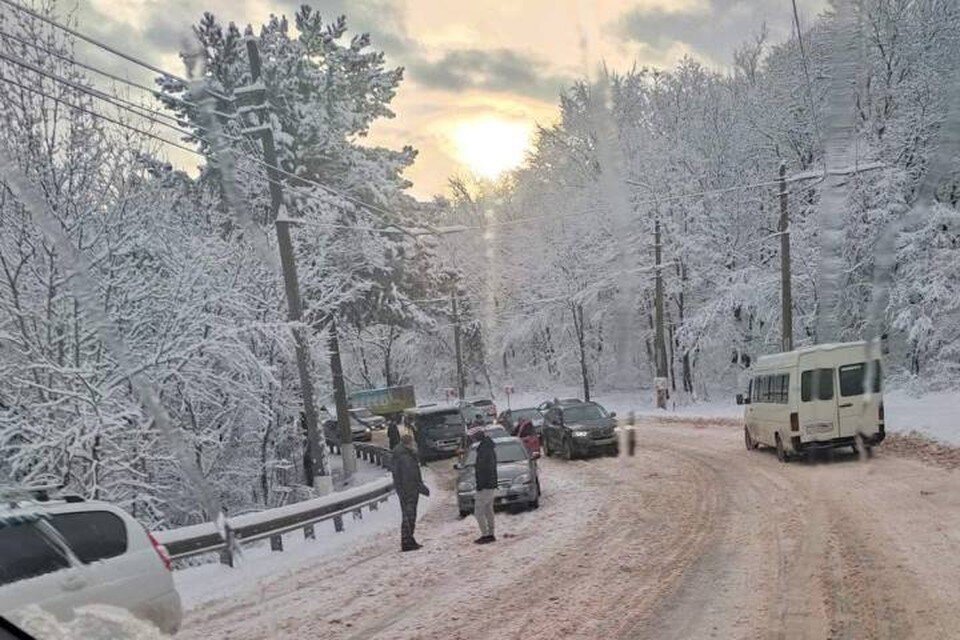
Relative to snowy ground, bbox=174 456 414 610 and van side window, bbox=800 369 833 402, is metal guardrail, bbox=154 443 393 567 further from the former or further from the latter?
van side window, bbox=800 369 833 402

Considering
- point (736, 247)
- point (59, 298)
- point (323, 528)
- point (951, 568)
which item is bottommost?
point (323, 528)

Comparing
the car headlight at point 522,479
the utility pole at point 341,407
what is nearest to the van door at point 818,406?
the car headlight at point 522,479

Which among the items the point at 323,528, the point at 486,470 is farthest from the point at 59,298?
the point at 486,470

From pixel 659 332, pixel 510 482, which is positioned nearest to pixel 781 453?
pixel 510 482

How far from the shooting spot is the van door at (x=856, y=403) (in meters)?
17.0

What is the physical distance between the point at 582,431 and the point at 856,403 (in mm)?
8420

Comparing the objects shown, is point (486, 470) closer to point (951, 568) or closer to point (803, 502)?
point (803, 502)

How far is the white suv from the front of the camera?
4949mm

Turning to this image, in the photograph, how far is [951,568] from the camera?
779cm

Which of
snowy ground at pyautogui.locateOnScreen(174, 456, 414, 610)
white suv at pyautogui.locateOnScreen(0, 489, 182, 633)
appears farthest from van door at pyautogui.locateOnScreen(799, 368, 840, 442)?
white suv at pyautogui.locateOnScreen(0, 489, 182, 633)

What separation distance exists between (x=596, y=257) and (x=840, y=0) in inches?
1223

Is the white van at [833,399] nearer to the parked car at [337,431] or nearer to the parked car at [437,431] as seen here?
the parked car at [437,431]

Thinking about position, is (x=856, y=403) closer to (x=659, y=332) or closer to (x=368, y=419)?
(x=659, y=332)

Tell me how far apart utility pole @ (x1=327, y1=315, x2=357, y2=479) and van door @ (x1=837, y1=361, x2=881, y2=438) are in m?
13.5
